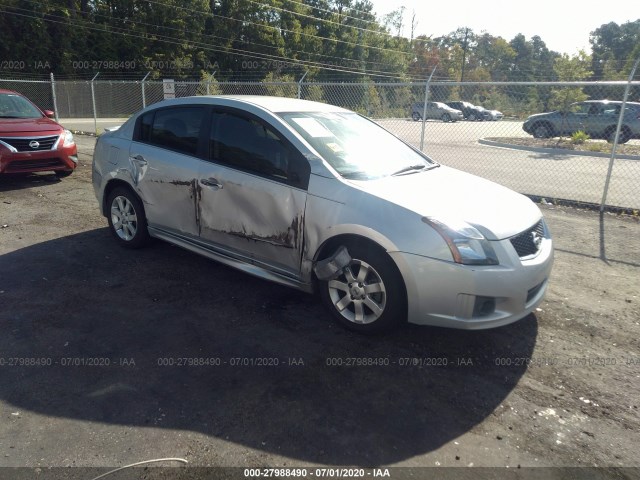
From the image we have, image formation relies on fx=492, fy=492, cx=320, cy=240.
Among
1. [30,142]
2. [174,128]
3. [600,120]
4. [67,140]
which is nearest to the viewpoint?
[174,128]

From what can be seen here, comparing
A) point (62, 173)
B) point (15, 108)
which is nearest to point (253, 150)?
point (62, 173)

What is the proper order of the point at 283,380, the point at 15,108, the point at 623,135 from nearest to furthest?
1. the point at 283,380
2. the point at 15,108
3. the point at 623,135

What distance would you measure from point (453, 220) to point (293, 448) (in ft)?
5.93

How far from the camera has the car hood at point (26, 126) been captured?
811cm

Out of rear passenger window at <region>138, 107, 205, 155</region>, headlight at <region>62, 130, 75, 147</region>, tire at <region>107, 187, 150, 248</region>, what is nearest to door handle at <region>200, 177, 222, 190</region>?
rear passenger window at <region>138, 107, 205, 155</region>

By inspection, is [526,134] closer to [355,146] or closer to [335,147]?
[355,146]

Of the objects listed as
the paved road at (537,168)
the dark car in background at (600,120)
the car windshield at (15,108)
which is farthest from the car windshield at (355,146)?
the dark car in background at (600,120)

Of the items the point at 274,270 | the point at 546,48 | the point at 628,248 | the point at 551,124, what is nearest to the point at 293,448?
the point at 274,270

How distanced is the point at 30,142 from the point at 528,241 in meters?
8.02

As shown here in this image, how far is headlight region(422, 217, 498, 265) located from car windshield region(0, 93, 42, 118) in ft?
28.2

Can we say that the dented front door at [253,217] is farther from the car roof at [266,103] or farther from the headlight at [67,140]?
the headlight at [67,140]

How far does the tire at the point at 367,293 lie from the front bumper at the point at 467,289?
0.09 meters

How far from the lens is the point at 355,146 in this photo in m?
4.27

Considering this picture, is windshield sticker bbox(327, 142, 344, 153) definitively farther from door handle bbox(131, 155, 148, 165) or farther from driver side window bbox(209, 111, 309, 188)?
door handle bbox(131, 155, 148, 165)
